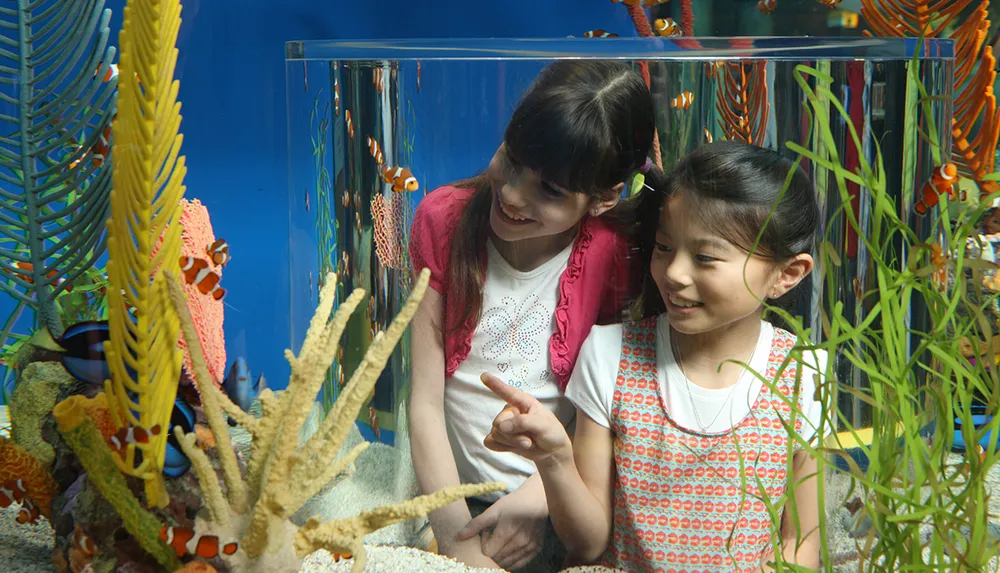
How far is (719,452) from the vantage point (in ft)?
5.19

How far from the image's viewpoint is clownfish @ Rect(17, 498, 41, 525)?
170 centimetres

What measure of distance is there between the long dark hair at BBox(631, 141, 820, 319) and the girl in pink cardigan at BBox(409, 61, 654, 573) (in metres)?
0.06

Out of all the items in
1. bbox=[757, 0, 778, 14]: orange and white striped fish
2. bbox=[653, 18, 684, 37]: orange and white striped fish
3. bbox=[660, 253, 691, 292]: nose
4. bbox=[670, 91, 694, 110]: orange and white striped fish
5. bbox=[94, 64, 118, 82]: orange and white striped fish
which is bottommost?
bbox=[660, 253, 691, 292]: nose

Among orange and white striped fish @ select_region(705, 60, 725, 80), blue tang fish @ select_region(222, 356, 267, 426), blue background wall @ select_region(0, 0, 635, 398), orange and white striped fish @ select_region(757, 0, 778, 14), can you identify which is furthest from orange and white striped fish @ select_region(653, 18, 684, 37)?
blue tang fish @ select_region(222, 356, 267, 426)

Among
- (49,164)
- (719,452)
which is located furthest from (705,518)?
(49,164)

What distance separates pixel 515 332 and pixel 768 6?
1.98 metres

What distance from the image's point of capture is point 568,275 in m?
1.62

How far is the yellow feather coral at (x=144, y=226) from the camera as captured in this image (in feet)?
4.67

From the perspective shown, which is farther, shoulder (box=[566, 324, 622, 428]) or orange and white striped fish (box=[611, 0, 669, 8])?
orange and white striped fish (box=[611, 0, 669, 8])

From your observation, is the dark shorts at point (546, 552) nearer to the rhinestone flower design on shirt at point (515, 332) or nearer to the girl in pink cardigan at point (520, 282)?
the girl in pink cardigan at point (520, 282)

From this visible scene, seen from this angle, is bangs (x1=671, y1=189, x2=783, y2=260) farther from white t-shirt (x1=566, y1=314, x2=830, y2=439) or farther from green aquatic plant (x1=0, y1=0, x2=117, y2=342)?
green aquatic plant (x1=0, y1=0, x2=117, y2=342)

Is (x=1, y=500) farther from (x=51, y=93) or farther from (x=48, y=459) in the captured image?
(x=51, y=93)

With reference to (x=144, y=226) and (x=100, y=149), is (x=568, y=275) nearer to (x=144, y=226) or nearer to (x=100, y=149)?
(x=144, y=226)

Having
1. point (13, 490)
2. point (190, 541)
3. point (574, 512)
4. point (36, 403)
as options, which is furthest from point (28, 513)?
point (574, 512)
